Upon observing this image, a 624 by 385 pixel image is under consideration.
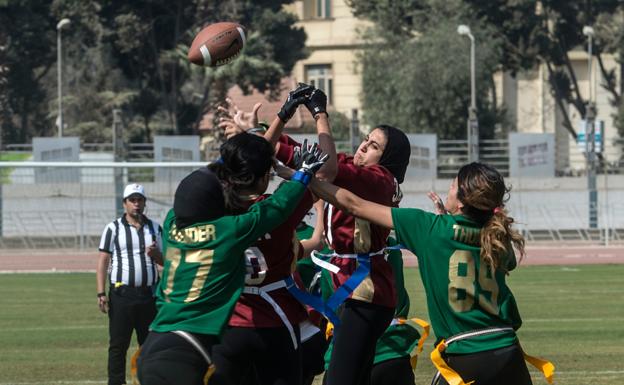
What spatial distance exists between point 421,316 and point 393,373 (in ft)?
34.9

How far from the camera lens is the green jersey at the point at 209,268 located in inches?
239

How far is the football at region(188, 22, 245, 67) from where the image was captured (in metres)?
8.41

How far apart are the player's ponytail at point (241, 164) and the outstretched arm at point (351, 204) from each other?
1.31 feet

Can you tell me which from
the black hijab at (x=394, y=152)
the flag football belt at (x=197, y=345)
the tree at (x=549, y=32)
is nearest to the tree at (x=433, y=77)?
the tree at (x=549, y=32)

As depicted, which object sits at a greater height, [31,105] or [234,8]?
[234,8]

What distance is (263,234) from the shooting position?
6195 millimetres

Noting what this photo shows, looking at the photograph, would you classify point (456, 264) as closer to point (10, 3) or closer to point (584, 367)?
point (584, 367)

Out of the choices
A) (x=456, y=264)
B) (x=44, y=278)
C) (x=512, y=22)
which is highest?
(x=512, y=22)

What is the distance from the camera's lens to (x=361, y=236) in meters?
7.46

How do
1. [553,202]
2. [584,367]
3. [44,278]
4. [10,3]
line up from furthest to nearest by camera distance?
[10,3], [553,202], [44,278], [584,367]

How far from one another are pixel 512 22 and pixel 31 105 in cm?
2156

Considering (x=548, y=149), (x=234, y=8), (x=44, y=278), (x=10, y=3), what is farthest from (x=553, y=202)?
(x=10, y=3)

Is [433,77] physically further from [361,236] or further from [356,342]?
[356,342]

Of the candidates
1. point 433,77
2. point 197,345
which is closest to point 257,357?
point 197,345
